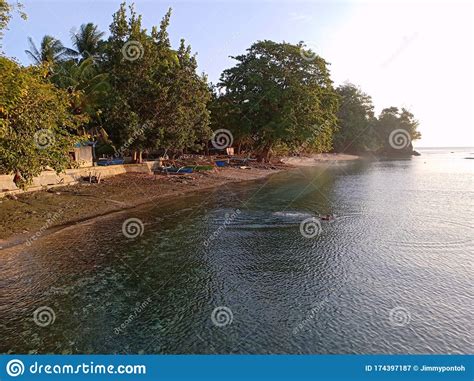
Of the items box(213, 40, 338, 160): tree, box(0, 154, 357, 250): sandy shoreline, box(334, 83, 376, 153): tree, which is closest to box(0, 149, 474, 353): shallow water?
box(0, 154, 357, 250): sandy shoreline

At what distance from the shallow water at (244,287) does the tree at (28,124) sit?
425cm

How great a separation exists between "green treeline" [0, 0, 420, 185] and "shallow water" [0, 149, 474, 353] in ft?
20.2

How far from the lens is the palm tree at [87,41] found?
53.1 meters

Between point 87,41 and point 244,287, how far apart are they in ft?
182

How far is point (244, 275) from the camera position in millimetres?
13273

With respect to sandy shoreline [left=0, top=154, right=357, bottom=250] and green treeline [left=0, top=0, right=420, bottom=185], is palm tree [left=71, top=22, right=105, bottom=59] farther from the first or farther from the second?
sandy shoreline [left=0, top=154, right=357, bottom=250]

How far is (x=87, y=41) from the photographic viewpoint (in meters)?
53.5

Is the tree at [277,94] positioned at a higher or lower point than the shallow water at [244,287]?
higher

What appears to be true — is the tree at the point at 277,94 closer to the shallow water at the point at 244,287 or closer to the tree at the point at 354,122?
the shallow water at the point at 244,287

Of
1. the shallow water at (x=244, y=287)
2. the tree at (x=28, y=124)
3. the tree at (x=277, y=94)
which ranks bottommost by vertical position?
the shallow water at (x=244, y=287)

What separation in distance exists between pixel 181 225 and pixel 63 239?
21.9ft

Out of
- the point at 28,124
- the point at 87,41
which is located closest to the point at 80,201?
the point at 28,124

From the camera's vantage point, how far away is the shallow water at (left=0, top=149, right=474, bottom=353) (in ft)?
29.1

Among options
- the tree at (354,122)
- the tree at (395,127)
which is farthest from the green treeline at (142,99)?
the tree at (395,127)
